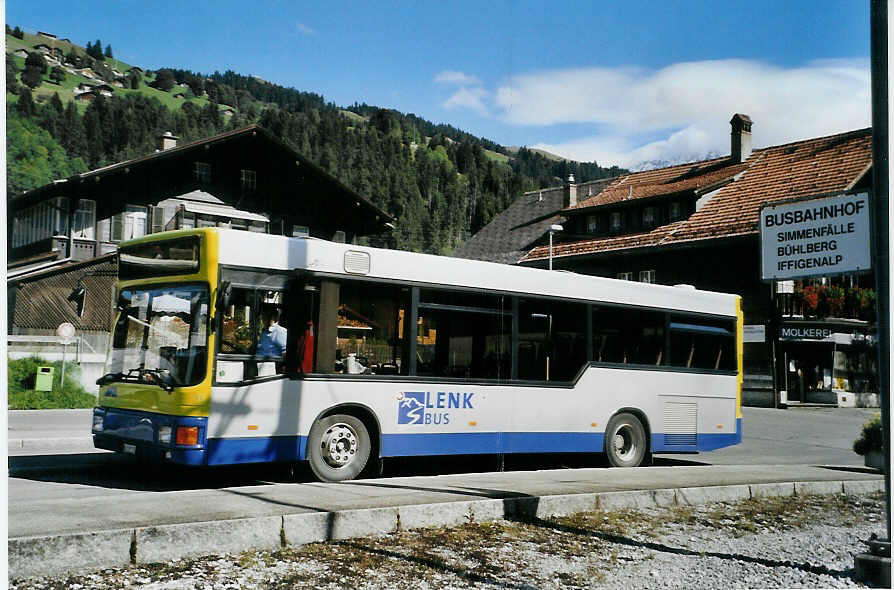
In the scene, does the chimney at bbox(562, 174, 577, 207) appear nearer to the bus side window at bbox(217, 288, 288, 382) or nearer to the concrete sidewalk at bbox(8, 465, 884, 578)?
the concrete sidewalk at bbox(8, 465, 884, 578)

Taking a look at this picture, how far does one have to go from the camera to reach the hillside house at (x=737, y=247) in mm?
17047

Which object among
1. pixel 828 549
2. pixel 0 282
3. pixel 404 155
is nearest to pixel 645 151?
pixel 404 155

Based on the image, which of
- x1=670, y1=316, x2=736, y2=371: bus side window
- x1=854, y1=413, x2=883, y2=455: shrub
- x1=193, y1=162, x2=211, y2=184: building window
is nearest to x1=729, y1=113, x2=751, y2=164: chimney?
x1=670, y1=316, x2=736, y2=371: bus side window

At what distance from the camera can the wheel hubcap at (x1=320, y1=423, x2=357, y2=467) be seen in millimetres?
8969

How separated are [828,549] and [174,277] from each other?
6.47m

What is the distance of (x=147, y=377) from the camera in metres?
8.34

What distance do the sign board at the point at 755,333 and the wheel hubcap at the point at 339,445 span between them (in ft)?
34.3

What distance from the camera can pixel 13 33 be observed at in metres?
7.14

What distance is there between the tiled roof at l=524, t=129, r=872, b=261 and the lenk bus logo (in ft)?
15.3

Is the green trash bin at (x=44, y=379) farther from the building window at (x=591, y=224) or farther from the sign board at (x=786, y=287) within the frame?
the sign board at (x=786, y=287)

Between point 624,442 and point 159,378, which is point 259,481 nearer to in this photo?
point 159,378

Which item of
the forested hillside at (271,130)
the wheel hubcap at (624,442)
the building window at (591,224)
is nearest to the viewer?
the forested hillside at (271,130)

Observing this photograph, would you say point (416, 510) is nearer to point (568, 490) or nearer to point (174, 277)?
point (568, 490)

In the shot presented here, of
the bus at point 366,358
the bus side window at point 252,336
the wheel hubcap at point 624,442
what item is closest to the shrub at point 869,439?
the bus at point 366,358
